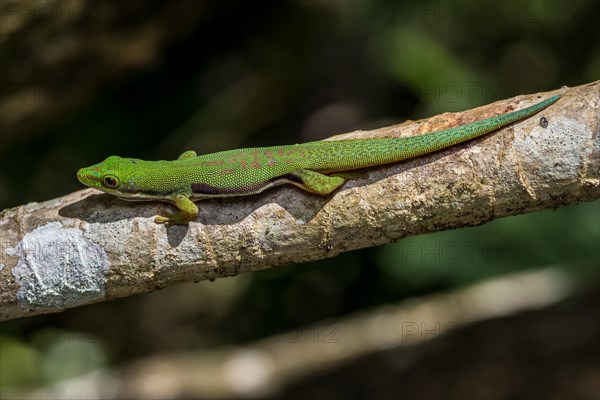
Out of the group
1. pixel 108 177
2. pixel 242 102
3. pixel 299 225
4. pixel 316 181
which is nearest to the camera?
pixel 299 225

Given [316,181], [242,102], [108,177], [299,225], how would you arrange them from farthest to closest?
[242,102]
[108,177]
[316,181]
[299,225]

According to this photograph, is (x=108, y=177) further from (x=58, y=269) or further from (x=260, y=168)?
(x=260, y=168)

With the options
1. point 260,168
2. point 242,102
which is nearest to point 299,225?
point 260,168

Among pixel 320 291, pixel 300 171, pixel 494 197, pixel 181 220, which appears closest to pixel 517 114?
pixel 494 197

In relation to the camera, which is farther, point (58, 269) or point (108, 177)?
point (108, 177)

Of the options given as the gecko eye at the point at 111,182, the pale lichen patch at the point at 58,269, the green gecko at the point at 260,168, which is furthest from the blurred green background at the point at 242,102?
the pale lichen patch at the point at 58,269

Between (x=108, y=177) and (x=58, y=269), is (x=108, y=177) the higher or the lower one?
the higher one

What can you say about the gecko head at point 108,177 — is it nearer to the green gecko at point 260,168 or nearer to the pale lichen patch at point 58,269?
the green gecko at point 260,168

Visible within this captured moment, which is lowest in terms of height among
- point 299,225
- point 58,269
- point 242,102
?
point 58,269
